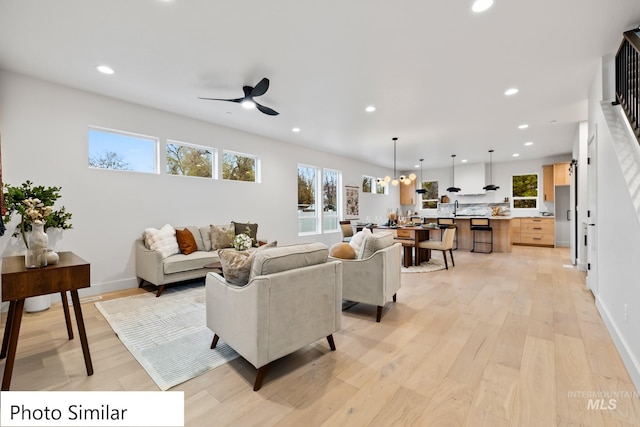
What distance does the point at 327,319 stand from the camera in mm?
2242

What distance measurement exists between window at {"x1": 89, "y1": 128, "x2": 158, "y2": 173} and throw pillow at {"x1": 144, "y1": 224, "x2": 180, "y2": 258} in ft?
3.39

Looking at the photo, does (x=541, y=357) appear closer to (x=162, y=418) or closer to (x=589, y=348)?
(x=589, y=348)

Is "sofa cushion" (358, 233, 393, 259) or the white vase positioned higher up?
the white vase

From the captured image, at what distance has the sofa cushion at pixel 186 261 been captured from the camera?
3842 millimetres

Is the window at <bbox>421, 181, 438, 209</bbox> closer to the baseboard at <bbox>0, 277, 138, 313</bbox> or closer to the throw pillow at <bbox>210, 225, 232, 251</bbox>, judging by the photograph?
the throw pillow at <bbox>210, 225, 232, 251</bbox>

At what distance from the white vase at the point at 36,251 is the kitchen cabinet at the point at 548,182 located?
10.8m

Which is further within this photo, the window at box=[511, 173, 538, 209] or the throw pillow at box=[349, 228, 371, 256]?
the window at box=[511, 173, 538, 209]

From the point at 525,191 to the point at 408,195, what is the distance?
12.4ft

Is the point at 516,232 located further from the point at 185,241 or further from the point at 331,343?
the point at 185,241

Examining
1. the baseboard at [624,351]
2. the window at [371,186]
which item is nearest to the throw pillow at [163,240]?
the baseboard at [624,351]

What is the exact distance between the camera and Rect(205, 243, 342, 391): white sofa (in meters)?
1.83

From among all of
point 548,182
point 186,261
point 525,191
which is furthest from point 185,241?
point 525,191

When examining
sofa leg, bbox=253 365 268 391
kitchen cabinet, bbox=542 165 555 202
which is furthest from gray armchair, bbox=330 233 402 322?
kitchen cabinet, bbox=542 165 555 202

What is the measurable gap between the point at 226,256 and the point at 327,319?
36.9 inches
